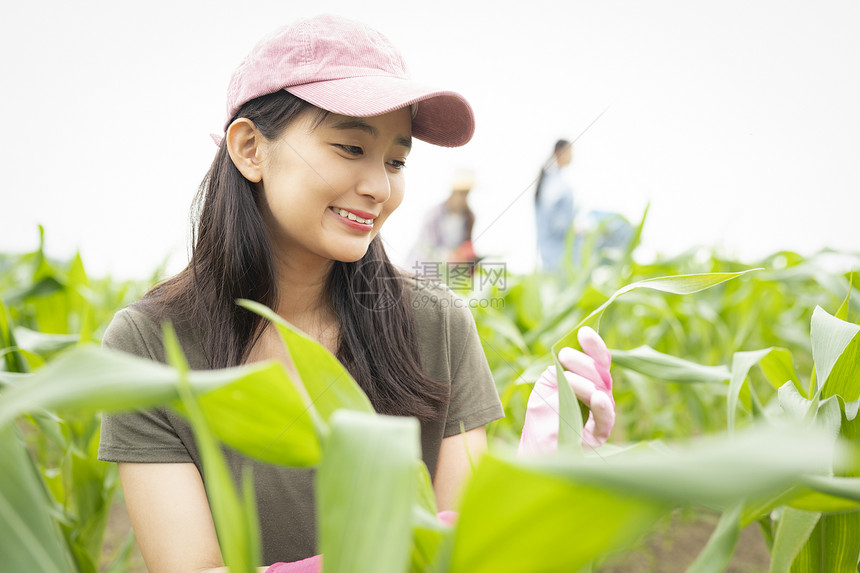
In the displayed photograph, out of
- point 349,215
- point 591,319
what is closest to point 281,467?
point 349,215


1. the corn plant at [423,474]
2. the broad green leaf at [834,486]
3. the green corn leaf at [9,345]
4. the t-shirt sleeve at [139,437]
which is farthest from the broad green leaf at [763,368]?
the green corn leaf at [9,345]

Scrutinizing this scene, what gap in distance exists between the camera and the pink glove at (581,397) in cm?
49

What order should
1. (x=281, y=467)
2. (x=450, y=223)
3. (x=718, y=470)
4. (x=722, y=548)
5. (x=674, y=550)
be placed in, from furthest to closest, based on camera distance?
(x=450, y=223) < (x=674, y=550) < (x=281, y=467) < (x=722, y=548) < (x=718, y=470)

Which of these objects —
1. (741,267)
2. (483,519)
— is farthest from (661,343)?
(483,519)

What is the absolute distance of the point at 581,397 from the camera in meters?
0.49

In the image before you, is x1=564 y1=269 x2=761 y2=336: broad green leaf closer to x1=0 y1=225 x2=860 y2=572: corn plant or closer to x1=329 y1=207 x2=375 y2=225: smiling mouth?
x1=0 y1=225 x2=860 y2=572: corn plant

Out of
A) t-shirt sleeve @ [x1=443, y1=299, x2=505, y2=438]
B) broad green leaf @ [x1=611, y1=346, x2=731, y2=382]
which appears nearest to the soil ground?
t-shirt sleeve @ [x1=443, y1=299, x2=505, y2=438]

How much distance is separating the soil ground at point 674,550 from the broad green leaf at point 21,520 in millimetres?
1178

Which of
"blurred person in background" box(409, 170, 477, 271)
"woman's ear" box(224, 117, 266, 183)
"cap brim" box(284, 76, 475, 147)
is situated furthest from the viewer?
"blurred person in background" box(409, 170, 477, 271)

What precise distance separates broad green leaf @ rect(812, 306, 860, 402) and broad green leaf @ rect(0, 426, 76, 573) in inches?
17.0

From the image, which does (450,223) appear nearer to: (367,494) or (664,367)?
(664,367)

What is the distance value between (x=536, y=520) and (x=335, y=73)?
22.0 inches

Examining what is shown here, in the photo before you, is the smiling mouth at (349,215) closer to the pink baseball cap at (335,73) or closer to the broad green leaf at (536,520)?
the pink baseball cap at (335,73)

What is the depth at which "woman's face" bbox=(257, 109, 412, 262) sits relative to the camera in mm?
639
